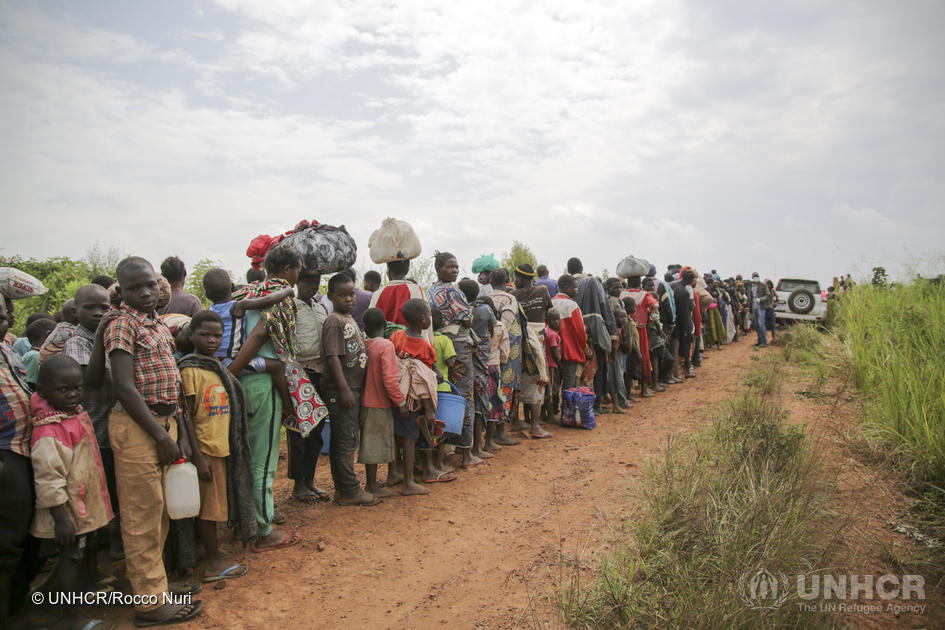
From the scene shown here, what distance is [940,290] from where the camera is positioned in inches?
276

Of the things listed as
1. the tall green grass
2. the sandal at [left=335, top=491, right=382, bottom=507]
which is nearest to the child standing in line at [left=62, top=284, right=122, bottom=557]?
the sandal at [left=335, top=491, right=382, bottom=507]

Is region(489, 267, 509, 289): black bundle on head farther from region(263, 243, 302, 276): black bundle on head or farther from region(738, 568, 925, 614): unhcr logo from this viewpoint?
region(738, 568, 925, 614): unhcr logo

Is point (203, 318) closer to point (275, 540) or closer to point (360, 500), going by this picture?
point (275, 540)

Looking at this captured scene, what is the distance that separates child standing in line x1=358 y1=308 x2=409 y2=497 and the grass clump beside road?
1.96 metres

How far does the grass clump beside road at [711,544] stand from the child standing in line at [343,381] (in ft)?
6.77

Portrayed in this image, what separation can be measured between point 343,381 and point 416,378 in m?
0.73

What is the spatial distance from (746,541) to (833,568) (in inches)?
17.9

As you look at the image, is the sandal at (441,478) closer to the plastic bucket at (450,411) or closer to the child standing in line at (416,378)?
the child standing in line at (416,378)

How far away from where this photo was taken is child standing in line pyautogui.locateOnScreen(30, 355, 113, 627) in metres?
2.74

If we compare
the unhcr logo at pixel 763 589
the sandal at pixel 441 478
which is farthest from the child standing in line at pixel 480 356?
the unhcr logo at pixel 763 589

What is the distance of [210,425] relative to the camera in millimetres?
3480

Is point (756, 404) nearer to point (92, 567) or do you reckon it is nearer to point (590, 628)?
point (590, 628)

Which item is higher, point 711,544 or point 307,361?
point 307,361

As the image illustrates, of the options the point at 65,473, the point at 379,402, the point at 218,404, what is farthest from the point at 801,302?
the point at 65,473
